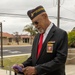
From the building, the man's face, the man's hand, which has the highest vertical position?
the man's face

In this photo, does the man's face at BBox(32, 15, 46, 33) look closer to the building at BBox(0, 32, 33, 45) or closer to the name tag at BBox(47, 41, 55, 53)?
the name tag at BBox(47, 41, 55, 53)

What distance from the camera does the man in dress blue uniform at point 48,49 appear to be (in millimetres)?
2387

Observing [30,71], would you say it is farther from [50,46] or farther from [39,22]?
[39,22]

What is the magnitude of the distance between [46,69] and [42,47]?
238mm

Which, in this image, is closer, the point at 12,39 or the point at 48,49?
the point at 48,49

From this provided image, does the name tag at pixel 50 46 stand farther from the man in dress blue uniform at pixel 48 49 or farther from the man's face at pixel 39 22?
the man's face at pixel 39 22

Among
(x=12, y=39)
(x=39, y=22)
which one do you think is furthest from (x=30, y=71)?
(x=12, y=39)

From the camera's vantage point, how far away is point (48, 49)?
2.43 m

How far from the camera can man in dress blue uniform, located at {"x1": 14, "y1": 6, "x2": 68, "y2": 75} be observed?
2387mm

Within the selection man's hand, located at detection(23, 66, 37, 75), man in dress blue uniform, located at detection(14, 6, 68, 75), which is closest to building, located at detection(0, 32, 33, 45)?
man in dress blue uniform, located at detection(14, 6, 68, 75)

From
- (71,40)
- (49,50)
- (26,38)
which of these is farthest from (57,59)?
(26,38)

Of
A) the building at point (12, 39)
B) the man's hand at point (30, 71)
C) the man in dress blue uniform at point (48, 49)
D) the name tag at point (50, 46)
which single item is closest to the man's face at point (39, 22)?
the man in dress blue uniform at point (48, 49)

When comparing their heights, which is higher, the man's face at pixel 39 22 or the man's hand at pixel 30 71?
the man's face at pixel 39 22

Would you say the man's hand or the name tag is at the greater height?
the name tag
